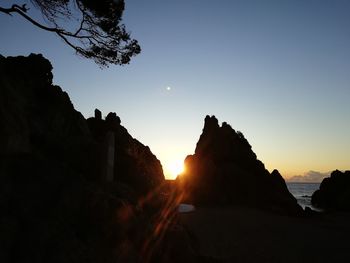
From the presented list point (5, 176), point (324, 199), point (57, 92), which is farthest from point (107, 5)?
point (324, 199)

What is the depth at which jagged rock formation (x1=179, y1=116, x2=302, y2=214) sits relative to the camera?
53.4 metres

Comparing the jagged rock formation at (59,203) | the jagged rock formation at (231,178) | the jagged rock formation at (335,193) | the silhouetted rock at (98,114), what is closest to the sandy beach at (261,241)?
the jagged rock formation at (59,203)

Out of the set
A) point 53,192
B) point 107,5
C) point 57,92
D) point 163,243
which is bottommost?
point 163,243

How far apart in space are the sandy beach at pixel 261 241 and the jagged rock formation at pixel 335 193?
31.7 meters

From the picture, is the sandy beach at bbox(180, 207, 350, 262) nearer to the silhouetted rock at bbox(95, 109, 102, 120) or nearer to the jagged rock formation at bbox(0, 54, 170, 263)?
the jagged rock formation at bbox(0, 54, 170, 263)

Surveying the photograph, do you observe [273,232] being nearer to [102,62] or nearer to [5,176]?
[102,62]

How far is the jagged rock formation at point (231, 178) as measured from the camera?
175 ft

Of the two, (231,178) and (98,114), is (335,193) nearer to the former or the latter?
(231,178)

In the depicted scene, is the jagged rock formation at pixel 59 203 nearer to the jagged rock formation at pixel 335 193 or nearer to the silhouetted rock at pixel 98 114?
the silhouetted rock at pixel 98 114

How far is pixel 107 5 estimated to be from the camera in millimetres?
16406

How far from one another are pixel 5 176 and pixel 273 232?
24203 mm

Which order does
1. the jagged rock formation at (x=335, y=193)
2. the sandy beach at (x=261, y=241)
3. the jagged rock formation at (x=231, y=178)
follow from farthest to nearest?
the jagged rock formation at (x=335, y=193), the jagged rock formation at (x=231, y=178), the sandy beach at (x=261, y=241)

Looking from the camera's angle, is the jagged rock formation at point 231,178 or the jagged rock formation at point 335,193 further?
the jagged rock formation at point 335,193

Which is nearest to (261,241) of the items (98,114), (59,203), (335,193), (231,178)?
(59,203)
